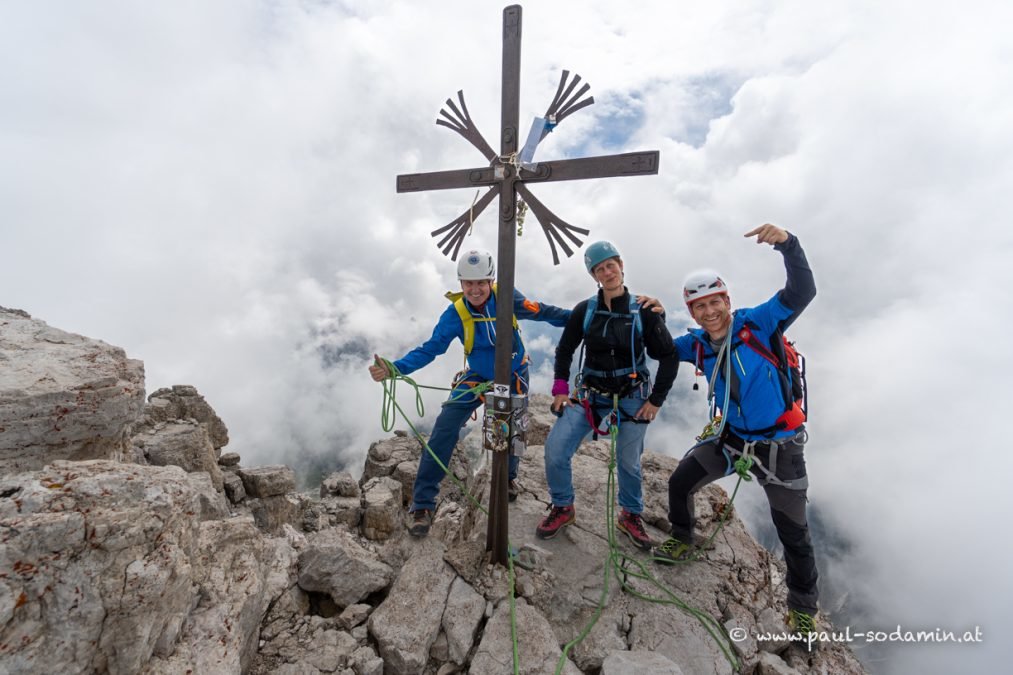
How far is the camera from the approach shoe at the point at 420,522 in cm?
586

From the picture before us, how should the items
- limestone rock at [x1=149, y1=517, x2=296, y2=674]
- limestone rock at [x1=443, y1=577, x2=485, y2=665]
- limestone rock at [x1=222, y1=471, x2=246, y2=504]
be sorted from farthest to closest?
limestone rock at [x1=222, y1=471, x2=246, y2=504]
limestone rock at [x1=443, y1=577, x2=485, y2=665]
limestone rock at [x1=149, y1=517, x2=296, y2=674]

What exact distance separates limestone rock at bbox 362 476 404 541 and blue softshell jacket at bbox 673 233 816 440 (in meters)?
9.45

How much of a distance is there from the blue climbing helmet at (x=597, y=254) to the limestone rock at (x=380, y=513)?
364 inches

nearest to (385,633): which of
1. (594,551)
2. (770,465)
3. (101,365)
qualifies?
(594,551)

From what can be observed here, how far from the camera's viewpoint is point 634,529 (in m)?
5.99

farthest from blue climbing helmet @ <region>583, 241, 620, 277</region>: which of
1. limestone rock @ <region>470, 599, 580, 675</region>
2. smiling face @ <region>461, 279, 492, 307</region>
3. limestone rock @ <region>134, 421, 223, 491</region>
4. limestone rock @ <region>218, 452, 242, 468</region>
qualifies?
limestone rock @ <region>218, 452, 242, 468</region>

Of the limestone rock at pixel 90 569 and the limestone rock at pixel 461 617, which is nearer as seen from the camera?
the limestone rock at pixel 90 569

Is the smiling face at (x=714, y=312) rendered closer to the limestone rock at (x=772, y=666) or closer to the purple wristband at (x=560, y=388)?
the purple wristband at (x=560, y=388)

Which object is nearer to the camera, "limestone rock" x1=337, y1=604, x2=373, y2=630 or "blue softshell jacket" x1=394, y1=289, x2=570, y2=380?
"limestone rock" x1=337, y1=604, x2=373, y2=630

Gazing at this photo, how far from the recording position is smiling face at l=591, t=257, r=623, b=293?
5.27 meters

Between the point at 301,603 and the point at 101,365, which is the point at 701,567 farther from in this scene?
the point at 101,365

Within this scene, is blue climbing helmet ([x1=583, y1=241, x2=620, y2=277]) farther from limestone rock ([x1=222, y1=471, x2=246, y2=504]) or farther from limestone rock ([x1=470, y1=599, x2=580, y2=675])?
limestone rock ([x1=222, y1=471, x2=246, y2=504])

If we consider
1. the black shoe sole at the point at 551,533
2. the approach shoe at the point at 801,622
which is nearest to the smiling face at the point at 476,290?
the black shoe sole at the point at 551,533

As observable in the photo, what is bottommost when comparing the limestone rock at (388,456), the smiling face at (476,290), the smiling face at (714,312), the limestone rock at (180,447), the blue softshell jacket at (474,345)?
the limestone rock at (388,456)
